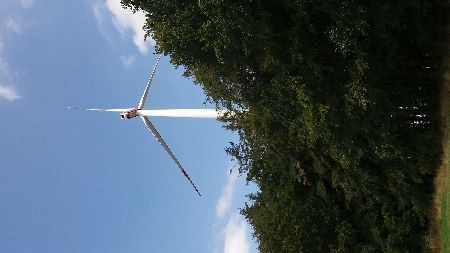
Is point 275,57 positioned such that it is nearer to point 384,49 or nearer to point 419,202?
point 384,49

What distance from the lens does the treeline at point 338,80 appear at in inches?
773

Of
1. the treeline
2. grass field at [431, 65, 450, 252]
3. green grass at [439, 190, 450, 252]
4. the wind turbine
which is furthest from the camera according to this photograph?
the wind turbine

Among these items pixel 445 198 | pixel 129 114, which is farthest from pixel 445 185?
pixel 129 114

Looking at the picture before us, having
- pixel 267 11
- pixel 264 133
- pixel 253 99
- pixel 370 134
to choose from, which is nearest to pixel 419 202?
pixel 370 134

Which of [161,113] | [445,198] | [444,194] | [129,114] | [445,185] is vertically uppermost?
[129,114]

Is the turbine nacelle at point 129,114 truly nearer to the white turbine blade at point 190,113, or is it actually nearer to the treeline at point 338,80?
the white turbine blade at point 190,113

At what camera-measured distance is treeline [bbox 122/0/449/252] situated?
19641mm

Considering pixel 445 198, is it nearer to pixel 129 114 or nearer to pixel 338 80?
pixel 338 80

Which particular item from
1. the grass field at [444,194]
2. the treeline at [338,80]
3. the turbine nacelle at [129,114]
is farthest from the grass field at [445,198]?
the turbine nacelle at [129,114]

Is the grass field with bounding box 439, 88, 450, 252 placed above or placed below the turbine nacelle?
below

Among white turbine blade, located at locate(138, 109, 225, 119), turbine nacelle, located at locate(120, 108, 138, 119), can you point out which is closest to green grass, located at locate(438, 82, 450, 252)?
white turbine blade, located at locate(138, 109, 225, 119)

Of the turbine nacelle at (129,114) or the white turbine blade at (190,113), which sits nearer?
the white turbine blade at (190,113)

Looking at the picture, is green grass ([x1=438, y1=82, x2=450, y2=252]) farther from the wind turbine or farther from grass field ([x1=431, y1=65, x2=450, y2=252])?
the wind turbine

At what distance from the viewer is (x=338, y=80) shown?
21.7m
